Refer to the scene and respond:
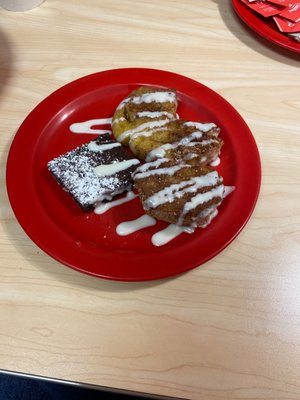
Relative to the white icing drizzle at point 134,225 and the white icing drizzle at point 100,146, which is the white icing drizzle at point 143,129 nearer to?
the white icing drizzle at point 100,146

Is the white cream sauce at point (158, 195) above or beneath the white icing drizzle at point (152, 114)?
beneath

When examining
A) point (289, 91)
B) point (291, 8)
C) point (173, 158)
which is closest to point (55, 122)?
point (173, 158)

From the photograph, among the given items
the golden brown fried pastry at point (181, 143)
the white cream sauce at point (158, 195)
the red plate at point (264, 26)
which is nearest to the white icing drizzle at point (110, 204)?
the white cream sauce at point (158, 195)

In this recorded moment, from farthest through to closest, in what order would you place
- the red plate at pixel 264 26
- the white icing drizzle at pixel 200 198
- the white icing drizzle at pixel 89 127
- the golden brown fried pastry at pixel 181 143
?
the red plate at pixel 264 26 < the white icing drizzle at pixel 89 127 < the golden brown fried pastry at pixel 181 143 < the white icing drizzle at pixel 200 198

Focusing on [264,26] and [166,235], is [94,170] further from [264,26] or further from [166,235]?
[264,26]

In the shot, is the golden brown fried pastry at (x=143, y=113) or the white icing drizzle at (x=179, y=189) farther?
the golden brown fried pastry at (x=143, y=113)

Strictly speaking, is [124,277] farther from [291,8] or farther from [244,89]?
[291,8]

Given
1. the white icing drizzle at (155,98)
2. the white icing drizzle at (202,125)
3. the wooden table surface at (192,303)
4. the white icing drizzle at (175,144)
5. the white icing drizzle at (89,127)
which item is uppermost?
the white icing drizzle at (155,98)
